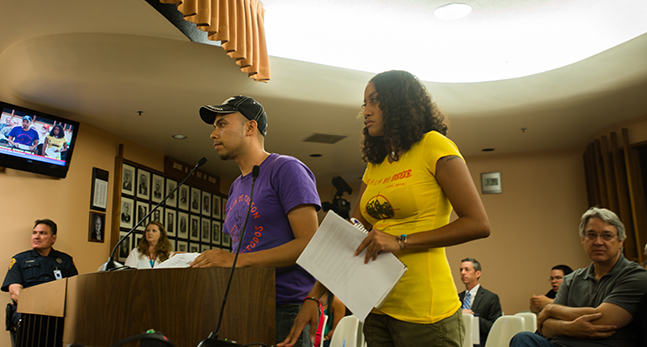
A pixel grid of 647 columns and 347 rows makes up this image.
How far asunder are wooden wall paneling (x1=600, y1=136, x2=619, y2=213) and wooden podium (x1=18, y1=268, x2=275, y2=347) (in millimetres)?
5633

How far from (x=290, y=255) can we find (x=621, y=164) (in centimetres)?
553

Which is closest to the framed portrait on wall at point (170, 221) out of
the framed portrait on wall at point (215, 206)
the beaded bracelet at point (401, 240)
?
the framed portrait on wall at point (215, 206)

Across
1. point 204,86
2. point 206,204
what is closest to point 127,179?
point 206,204

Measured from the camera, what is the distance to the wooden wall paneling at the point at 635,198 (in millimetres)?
5223

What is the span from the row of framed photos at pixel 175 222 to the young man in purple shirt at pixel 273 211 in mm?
4133

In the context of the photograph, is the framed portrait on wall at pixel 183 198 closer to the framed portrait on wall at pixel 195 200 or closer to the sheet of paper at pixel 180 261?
the framed portrait on wall at pixel 195 200

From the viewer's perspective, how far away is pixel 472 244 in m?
6.91

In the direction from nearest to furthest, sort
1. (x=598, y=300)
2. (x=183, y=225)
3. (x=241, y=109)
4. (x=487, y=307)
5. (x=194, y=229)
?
1. (x=241, y=109)
2. (x=598, y=300)
3. (x=487, y=307)
4. (x=183, y=225)
5. (x=194, y=229)

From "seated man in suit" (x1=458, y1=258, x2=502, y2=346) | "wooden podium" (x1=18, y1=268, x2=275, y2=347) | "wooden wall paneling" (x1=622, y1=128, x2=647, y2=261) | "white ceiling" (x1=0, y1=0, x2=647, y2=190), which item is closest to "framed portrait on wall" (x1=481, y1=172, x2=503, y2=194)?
"white ceiling" (x1=0, y1=0, x2=647, y2=190)

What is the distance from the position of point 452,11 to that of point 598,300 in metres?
2.70

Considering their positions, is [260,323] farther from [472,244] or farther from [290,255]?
[472,244]

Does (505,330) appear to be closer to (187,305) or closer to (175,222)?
(187,305)

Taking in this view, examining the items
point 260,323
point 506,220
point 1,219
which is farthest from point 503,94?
point 1,219

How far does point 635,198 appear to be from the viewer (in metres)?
5.25
